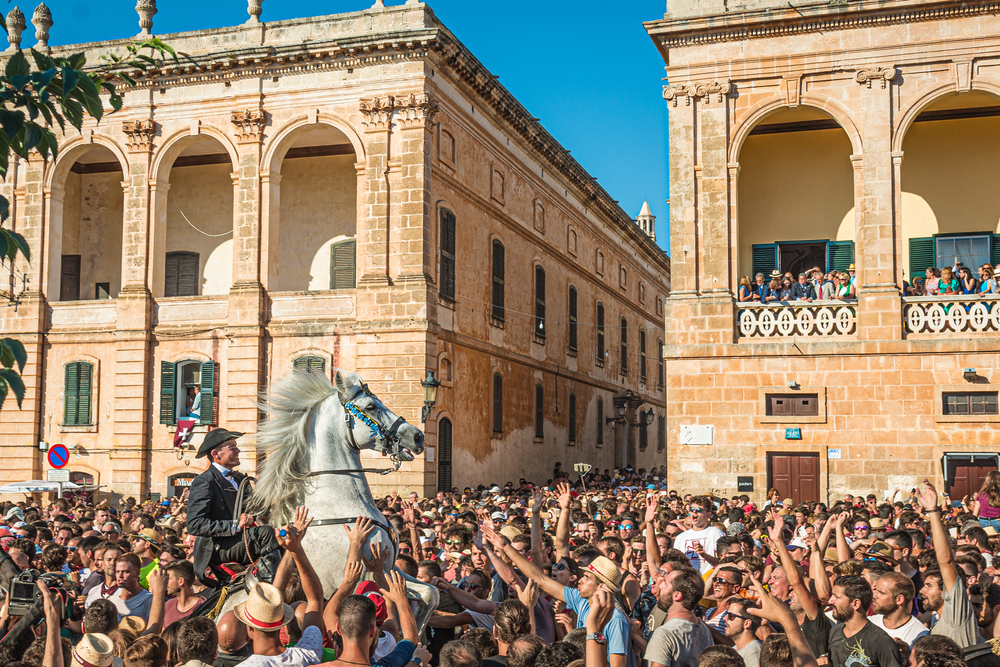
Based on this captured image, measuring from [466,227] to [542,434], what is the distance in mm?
8415

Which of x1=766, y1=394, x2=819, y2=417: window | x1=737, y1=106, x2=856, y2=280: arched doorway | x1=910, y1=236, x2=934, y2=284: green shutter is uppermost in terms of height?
x1=737, y1=106, x2=856, y2=280: arched doorway

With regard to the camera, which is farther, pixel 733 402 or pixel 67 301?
pixel 67 301

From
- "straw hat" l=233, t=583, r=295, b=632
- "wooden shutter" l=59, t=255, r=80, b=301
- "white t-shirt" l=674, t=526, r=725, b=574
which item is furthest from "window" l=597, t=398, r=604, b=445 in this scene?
"straw hat" l=233, t=583, r=295, b=632

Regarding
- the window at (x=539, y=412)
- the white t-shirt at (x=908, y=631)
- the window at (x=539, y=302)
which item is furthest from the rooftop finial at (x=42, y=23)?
the white t-shirt at (x=908, y=631)

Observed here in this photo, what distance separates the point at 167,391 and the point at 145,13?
9.93m

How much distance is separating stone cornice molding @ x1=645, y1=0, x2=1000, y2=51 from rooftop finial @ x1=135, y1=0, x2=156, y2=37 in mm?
13559

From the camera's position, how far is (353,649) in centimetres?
481

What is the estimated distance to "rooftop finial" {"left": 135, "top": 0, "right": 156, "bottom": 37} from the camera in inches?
1070

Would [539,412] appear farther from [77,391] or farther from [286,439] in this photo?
[286,439]

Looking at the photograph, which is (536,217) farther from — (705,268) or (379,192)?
(705,268)

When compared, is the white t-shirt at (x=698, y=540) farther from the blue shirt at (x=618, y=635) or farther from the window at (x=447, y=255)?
the window at (x=447, y=255)

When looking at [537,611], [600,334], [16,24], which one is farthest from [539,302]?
[537,611]

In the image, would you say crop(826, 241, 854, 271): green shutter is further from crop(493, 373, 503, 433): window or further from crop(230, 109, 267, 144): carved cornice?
crop(230, 109, 267, 144): carved cornice

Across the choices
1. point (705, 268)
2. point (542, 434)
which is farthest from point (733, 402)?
point (542, 434)
